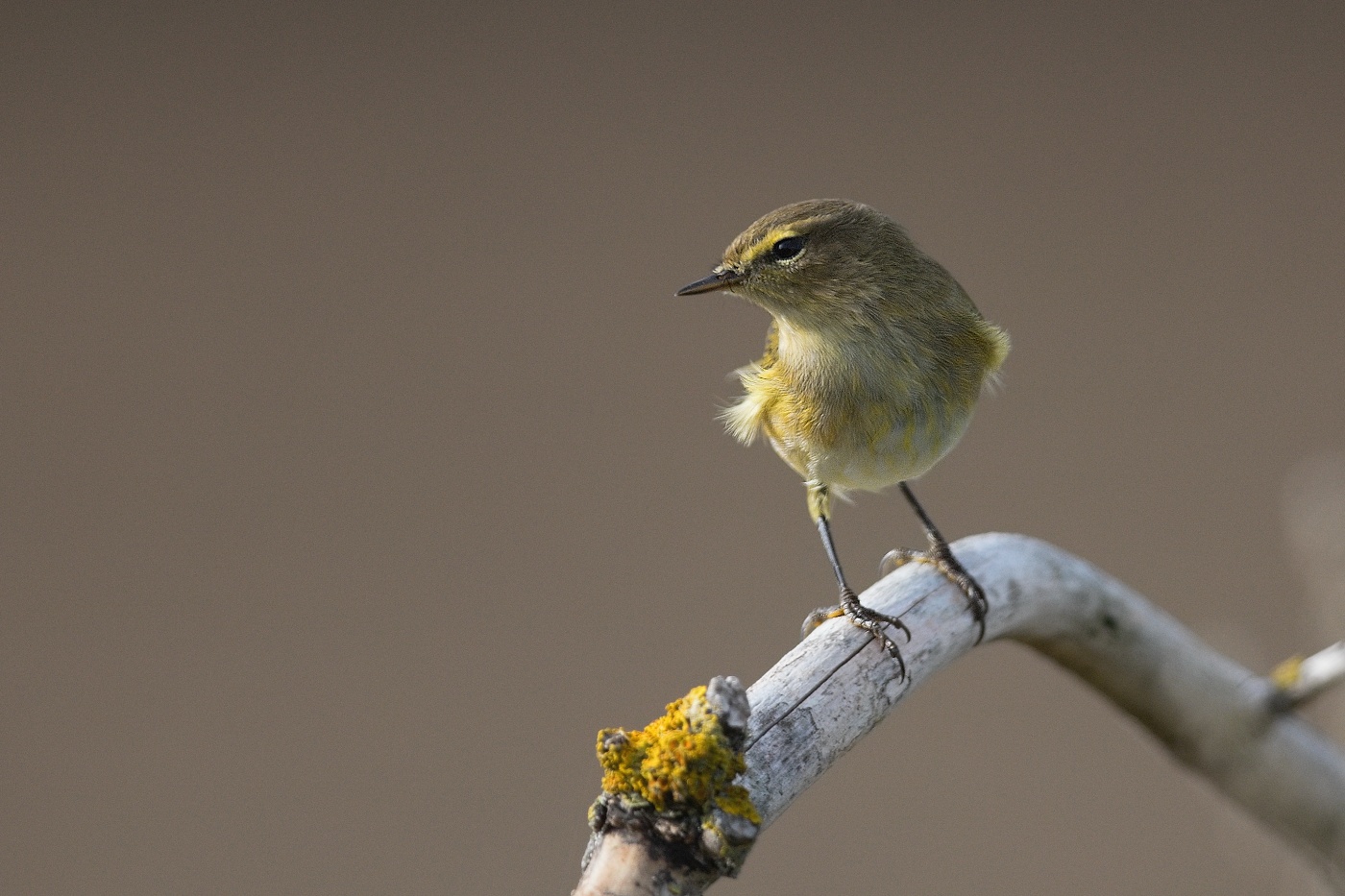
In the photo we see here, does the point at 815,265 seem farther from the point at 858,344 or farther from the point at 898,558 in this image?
the point at 898,558

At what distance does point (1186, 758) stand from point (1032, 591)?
0.40 meters

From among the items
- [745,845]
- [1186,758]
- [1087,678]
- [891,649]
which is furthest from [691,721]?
[1186,758]

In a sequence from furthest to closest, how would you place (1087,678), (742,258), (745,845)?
(1087,678), (742,258), (745,845)

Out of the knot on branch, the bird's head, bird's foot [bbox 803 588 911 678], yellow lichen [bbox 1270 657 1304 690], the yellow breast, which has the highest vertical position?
the bird's head

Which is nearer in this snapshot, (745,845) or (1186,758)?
(745,845)

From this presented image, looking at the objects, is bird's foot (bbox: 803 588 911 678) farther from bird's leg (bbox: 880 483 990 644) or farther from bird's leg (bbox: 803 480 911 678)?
bird's leg (bbox: 880 483 990 644)

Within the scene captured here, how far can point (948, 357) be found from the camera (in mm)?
1559

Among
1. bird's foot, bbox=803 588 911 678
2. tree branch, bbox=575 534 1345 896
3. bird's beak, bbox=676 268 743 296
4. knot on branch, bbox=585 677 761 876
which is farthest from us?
tree branch, bbox=575 534 1345 896

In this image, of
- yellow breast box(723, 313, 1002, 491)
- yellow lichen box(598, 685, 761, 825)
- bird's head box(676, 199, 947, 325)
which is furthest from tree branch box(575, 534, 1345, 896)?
yellow lichen box(598, 685, 761, 825)

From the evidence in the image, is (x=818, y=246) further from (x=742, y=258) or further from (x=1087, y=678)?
(x=1087, y=678)

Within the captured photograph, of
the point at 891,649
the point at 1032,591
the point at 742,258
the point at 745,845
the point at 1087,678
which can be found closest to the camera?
the point at 745,845

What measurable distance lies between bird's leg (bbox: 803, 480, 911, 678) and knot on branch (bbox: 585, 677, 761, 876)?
38 centimetres

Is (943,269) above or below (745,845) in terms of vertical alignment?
above

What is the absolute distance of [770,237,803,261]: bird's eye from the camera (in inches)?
59.6
